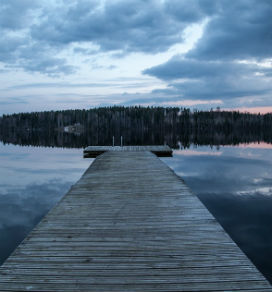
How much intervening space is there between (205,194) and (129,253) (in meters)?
9.59

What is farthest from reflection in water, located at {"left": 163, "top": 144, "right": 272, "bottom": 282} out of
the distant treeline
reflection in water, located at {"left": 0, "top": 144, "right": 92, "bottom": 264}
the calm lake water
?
the distant treeline

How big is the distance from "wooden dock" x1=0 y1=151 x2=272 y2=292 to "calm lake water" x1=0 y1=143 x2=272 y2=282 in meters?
2.28

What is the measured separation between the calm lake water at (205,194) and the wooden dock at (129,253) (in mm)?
2279

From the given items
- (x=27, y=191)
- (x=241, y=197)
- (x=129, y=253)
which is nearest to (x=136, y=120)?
(x=27, y=191)

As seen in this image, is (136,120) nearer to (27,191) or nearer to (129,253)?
(27,191)

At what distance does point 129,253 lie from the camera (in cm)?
408

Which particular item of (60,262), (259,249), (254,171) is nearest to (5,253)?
(60,262)

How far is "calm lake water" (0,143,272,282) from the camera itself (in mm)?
7766

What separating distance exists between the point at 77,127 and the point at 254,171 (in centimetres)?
11494

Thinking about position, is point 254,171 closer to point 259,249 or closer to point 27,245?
point 259,249

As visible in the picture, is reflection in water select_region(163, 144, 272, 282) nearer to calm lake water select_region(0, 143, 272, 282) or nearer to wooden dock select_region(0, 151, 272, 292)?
calm lake water select_region(0, 143, 272, 282)

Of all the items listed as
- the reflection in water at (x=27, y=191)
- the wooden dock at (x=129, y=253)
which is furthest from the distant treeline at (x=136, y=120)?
the wooden dock at (x=129, y=253)

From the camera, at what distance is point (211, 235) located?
4805 millimetres

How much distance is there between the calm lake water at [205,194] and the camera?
777 centimetres
